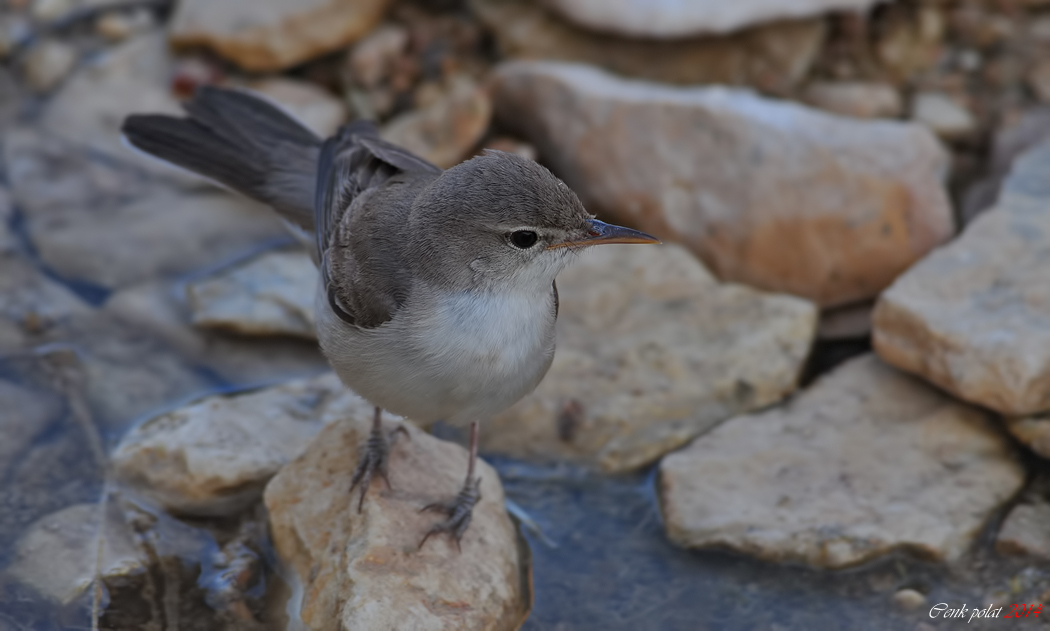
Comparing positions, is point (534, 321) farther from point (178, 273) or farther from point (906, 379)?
point (178, 273)

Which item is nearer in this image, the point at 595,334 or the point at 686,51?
the point at 595,334

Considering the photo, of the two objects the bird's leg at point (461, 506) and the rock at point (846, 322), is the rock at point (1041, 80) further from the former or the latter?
the bird's leg at point (461, 506)

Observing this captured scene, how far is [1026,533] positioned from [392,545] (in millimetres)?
2822

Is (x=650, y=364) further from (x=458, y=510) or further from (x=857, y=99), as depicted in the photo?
(x=857, y=99)

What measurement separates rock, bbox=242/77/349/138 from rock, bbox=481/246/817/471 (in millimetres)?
2055

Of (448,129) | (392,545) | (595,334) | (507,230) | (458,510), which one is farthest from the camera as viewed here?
(448,129)

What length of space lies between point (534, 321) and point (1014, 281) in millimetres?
2809

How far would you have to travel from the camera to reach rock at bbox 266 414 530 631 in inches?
176

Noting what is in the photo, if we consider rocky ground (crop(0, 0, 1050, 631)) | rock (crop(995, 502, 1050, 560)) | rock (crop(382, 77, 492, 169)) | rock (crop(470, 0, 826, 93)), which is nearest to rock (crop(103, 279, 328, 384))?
rocky ground (crop(0, 0, 1050, 631))

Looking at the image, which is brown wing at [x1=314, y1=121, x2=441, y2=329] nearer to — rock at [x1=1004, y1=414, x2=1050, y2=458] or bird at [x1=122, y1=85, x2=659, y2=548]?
bird at [x1=122, y1=85, x2=659, y2=548]

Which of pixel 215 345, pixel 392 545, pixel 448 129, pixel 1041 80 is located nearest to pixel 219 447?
pixel 215 345

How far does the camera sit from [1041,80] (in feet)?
25.0

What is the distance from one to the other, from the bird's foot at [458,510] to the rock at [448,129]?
2.71 meters

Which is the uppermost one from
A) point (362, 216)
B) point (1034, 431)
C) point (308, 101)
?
point (362, 216)
